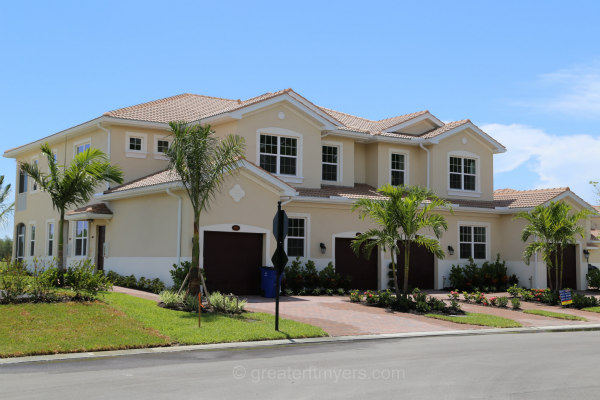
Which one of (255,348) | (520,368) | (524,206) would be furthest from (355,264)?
(520,368)

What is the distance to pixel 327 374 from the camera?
32.0 ft

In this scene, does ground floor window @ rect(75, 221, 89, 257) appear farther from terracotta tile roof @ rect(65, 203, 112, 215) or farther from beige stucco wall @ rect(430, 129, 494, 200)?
beige stucco wall @ rect(430, 129, 494, 200)

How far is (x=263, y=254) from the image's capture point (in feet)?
72.0

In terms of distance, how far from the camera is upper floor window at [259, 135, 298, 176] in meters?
24.9

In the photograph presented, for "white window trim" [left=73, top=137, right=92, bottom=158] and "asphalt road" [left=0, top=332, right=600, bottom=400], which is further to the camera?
"white window trim" [left=73, top=137, right=92, bottom=158]

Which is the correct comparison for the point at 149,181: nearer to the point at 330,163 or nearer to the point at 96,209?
the point at 96,209

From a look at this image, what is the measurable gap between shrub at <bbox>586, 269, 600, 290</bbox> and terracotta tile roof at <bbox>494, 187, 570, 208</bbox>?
13.9 feet

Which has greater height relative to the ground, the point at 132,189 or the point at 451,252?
the point at 132,189

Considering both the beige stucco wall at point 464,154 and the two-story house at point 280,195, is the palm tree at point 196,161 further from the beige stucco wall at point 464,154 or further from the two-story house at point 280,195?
the beige stucco wall at point 464,154

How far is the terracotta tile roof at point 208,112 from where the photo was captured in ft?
85.9

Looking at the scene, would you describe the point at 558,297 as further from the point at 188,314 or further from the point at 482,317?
the point at 188,314

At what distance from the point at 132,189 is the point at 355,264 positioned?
8893 millimetres

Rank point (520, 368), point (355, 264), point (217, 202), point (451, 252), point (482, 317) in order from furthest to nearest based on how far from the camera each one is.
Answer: point (451, 252)
point (355, 264)
point (217, 202)
point (482, 317)
point (520, 368)

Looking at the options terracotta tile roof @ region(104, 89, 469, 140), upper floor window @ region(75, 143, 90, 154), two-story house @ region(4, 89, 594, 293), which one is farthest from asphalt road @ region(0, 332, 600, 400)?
upper floor window @ region(75, 143, 90, 154)
